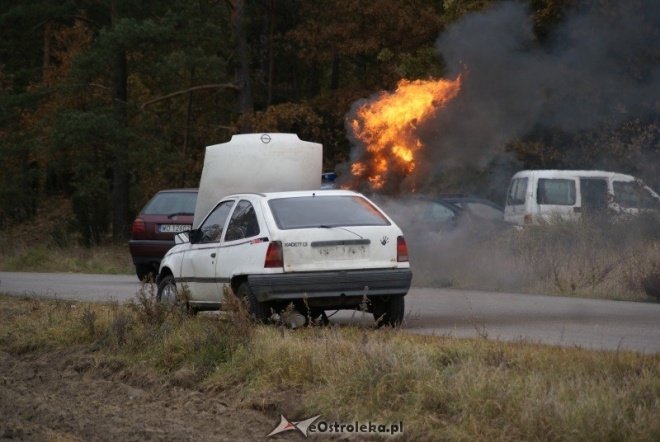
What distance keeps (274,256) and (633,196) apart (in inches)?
480

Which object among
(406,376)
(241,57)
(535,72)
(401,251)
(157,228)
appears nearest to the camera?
(406,376)

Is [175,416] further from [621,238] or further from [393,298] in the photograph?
[621,238]

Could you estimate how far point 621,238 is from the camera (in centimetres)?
2114

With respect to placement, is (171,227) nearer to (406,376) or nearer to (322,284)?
(322,284)

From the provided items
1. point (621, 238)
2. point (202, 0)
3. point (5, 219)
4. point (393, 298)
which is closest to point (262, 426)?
point (393, 298)

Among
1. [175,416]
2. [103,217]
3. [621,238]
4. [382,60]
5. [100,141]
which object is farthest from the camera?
[103,217]

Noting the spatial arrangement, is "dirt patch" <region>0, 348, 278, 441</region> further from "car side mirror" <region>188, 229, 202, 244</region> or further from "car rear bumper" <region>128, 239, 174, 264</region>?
"car rear bumper" <region>128, 239, 174, 264</region>

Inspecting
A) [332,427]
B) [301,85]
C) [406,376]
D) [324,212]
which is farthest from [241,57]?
[332,427]

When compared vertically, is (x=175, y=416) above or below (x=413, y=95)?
below

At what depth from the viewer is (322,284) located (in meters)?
12.8

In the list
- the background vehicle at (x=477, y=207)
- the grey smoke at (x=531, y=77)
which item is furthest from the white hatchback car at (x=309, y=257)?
the background vehicle at (x=477, y=207)

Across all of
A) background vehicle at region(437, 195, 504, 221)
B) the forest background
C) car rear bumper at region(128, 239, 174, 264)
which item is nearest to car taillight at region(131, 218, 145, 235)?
car rear bumper at region(128, 239, 174, 264)

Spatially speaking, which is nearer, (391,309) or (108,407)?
(108,407)

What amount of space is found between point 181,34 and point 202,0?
409cm
